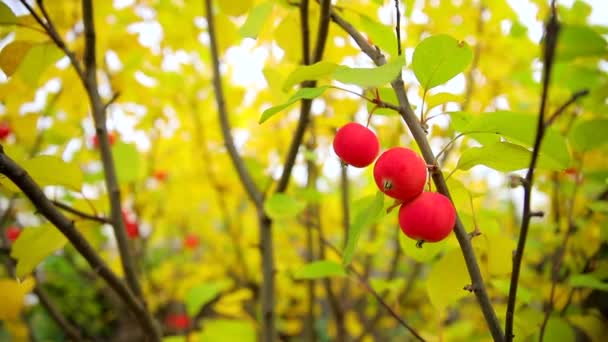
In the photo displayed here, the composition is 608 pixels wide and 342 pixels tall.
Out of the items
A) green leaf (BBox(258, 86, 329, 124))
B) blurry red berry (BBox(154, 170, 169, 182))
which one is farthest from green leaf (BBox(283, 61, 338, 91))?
blurry red berry (BBox(154, 170, 169, 182))

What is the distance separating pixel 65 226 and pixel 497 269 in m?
0.60

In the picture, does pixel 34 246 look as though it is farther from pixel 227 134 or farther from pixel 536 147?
pixel 536 147

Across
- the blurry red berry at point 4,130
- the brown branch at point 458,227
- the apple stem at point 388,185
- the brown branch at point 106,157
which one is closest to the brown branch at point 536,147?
the brown branch at point 458,227

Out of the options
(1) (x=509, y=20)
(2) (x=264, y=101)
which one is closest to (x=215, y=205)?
(2) (x=264, y=101)

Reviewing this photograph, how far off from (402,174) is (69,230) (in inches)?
17.7

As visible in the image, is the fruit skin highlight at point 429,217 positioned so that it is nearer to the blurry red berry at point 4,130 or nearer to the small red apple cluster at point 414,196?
the small red apple cluster at point 414,196

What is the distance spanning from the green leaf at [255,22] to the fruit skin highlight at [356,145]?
0.17 metres

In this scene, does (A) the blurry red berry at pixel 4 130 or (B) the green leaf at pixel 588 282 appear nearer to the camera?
(B) the green leaf at pixel 588 282

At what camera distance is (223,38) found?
3.64 feet

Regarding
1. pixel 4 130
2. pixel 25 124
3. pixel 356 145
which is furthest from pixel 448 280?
pixel 4 130

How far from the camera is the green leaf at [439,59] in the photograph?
485 mm

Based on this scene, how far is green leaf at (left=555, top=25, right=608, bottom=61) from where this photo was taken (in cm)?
58

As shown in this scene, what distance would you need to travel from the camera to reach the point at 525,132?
0.46 metres

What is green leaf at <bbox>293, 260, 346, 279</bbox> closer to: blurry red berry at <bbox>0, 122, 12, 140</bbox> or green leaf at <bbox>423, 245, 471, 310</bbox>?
green leaf at <bbox>423, 245, 471, 310</bbox>
